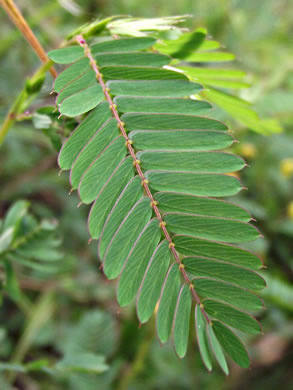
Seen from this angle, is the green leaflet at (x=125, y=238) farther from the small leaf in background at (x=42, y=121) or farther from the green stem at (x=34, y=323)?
the green stem at (x=34, y=323)

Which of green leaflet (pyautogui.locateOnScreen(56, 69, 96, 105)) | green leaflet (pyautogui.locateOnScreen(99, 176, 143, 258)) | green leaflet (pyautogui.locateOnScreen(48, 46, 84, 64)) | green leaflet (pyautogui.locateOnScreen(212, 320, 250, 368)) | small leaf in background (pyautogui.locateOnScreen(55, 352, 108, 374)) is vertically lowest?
small leaf in background (pyautogui.locateOnScreen(55, 352, 108, 374))

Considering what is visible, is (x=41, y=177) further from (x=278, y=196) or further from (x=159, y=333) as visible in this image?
(x=159, y=333)

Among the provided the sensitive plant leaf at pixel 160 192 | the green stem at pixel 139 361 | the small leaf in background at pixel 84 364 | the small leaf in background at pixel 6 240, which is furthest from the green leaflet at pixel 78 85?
the green stem at pixel 139 361

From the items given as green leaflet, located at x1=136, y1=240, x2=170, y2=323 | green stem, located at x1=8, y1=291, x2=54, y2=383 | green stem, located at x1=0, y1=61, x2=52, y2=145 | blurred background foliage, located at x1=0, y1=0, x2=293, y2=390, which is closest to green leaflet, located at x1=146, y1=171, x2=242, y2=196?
green leaflet, located at x1=136, y1=240, x2=170, y2=323

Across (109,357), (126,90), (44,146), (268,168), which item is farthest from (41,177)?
(126,90)

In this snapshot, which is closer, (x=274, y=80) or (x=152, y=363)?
(x=152, y=363)

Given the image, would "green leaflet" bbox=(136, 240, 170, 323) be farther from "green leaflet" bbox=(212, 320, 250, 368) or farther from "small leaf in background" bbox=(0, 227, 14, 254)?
→ "small leaf in background" bbox=(0, 227, 14, 254)

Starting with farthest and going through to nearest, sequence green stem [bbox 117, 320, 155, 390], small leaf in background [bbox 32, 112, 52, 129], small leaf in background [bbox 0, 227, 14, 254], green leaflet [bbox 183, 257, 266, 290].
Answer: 1. green stem [bbox 117, 320, 155, 390]
2. small leaf in background [bbox 0, 227, 14, 254]
3. small leaf in background [bbox 32, 112, 52, 129]
4. green leaflet [bbox 183, 257, 266, 290]
